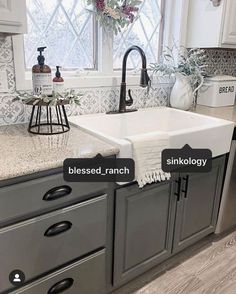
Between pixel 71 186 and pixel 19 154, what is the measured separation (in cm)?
23

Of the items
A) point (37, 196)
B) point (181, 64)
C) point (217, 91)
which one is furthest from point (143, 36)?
point (37, 196)

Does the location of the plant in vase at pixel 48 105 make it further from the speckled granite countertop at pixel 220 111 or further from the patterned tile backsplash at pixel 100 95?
the speckled granite countertop at pixel 220 111

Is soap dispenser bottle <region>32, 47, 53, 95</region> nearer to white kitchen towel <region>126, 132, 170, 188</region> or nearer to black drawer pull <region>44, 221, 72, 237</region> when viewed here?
white kitchen towel <region>126, 132, 170, 188</region>

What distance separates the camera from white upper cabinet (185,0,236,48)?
75.0 inches

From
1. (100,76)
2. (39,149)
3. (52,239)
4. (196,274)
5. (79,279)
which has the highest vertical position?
(100,76)

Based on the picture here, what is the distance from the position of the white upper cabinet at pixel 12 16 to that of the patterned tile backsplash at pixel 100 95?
0.29 metres

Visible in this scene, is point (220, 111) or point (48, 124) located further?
point (220, 111)

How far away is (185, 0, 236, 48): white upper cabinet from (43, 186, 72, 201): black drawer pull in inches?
60.3

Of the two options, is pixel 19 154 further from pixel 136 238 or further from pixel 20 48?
pixel 136 238

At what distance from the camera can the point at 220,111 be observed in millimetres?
2045

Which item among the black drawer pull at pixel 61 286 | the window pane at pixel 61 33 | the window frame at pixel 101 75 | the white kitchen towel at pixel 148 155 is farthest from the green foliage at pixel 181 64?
the black drawer pull at pixel 61 286

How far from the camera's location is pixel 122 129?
1755 millimetres

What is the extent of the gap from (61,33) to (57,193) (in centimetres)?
105

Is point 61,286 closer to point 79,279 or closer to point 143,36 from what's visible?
point 79,279
